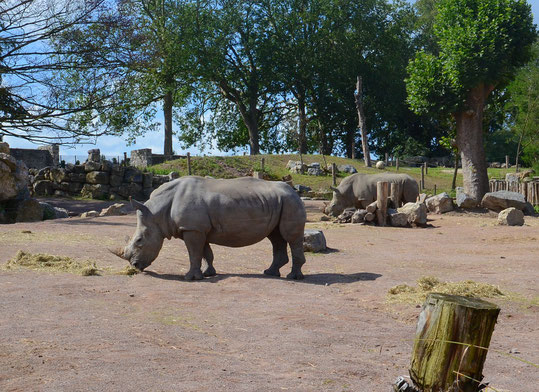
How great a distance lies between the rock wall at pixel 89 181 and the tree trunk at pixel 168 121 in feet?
52.5

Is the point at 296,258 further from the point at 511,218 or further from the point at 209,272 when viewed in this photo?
the point at 511,218

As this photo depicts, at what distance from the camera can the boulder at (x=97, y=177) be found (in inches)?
1051

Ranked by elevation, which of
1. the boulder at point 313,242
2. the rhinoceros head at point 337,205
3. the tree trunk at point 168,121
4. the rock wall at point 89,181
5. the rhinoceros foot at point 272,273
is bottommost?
the rhinoceros foot at point 272,273

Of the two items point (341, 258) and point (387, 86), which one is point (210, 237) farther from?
point (387, 86)

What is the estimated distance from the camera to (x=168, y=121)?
1721 inches

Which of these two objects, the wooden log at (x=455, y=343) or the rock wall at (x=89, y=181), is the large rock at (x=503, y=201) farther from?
the wooden log at (x=455, y=343)

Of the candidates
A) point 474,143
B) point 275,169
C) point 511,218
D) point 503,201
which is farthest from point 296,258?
point 275,169

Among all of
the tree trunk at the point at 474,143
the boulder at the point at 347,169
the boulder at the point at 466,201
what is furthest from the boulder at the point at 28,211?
the boulder at the point at 347,169

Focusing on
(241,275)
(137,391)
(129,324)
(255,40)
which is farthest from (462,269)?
(255,40)

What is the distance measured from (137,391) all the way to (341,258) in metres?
7.98

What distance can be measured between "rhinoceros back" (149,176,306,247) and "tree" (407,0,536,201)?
15.7 m

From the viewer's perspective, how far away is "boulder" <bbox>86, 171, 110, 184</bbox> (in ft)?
87.6

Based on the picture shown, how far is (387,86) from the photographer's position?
47688 mm

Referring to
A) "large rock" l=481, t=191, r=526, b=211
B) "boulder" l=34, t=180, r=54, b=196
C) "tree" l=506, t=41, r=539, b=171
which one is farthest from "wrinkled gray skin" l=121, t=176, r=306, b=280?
"tree" l=506, t=41, r=539, b=171
